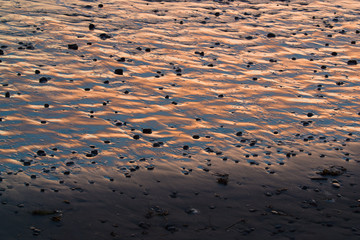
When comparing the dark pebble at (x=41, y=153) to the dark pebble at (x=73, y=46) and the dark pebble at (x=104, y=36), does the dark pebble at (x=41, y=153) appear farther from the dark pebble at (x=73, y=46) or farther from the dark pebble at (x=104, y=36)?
the dark pebble at (x=104, y=36)

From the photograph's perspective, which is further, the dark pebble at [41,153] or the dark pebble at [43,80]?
the dark pebble at [43,80]

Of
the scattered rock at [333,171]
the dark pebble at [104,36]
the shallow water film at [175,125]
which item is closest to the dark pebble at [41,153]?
the shallow water film at [175,125]

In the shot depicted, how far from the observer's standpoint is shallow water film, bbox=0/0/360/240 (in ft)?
38.6

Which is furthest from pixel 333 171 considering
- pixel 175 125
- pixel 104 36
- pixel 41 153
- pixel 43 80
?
pixel 104 36

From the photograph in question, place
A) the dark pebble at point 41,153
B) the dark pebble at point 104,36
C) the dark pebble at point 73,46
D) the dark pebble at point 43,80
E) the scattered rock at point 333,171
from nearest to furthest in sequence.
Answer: the scattered rock at point 333,171
the dark pebble at point 41,153
the dark pebble at point 43,80
the dark pebble at point 73,46
the dark pebble at point 104,36

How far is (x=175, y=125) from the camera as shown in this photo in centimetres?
1628

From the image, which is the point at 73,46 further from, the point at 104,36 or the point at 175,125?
the point at 175,125

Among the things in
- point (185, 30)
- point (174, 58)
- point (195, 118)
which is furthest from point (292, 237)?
point (185, 30)

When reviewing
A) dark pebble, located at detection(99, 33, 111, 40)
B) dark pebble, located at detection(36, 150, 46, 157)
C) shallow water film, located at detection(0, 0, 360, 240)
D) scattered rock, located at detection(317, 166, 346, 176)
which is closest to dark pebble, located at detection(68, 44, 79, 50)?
shallow water film, located at detection(0, 0, 360, 240)

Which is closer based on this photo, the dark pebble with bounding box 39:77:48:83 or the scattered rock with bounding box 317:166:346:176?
the scattered rock with bounding box 317:166:346:176

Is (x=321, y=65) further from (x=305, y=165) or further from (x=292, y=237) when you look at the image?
(x=292, y=237)

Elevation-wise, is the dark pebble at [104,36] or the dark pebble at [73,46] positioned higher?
the dark pebble at [104,36]

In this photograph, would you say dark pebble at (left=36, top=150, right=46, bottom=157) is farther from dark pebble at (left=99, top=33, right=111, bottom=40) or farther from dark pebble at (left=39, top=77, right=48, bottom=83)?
dark pebble at (left=99, top=33, right=111, bottom=40)

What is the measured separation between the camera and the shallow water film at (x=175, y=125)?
463 inches
